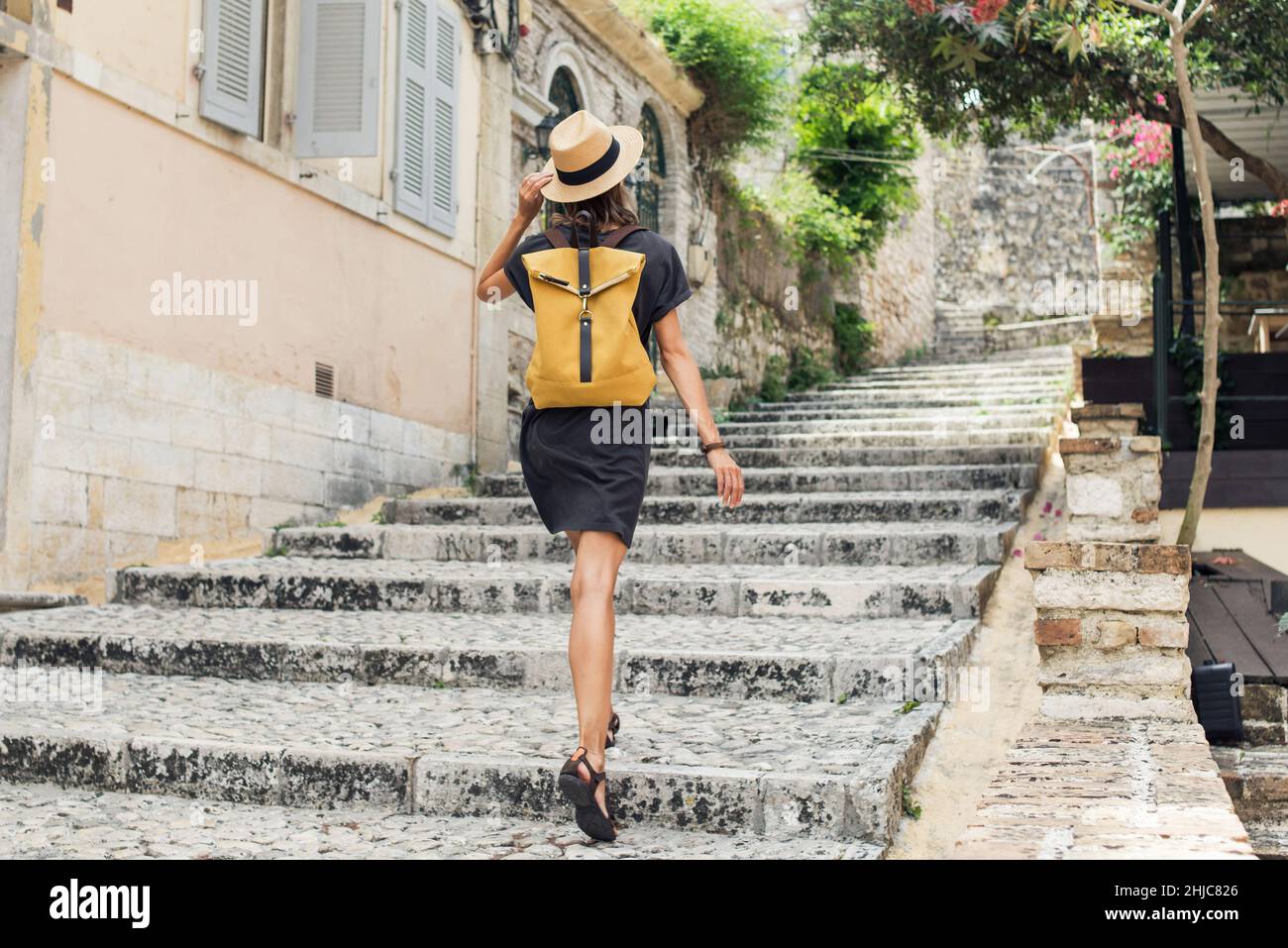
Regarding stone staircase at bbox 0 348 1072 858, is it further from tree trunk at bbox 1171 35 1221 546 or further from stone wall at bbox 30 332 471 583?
tree trunk at bbox 1171 35 1221 546

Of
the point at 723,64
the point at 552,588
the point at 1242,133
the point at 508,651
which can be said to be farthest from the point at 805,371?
the point at 508,651

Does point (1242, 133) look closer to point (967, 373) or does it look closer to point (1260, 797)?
point (967, 373)

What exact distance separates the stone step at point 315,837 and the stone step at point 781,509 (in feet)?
12.2

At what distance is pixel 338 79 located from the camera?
7.80m

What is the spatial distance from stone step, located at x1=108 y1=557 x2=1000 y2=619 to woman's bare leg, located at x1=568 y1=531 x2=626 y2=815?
7.74ft

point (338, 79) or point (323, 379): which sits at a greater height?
point (338, 79)

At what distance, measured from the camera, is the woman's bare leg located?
294 centimetres

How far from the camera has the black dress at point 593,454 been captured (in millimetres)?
3115

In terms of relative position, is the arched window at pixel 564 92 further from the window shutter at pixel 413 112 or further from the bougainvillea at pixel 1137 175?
the bougainvillea at pixel 1137 175

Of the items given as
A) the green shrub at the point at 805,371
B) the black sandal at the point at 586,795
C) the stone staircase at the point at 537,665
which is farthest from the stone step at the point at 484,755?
the green shrub at the point at 805,371

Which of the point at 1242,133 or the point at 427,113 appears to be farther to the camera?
the point at 1242,133

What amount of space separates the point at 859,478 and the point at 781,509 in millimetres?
853
